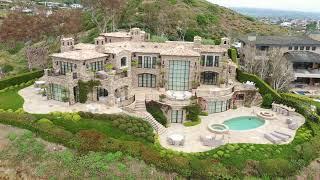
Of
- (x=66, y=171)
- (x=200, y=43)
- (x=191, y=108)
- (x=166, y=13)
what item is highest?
(x=166, y=13)

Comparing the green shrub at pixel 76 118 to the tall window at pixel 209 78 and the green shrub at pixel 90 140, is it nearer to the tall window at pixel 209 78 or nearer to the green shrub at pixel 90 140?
the green shrub at pixel 90 140

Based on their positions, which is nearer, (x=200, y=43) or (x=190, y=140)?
(x=190, y=140)

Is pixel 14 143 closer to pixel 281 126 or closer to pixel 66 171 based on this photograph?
pixel 66 171

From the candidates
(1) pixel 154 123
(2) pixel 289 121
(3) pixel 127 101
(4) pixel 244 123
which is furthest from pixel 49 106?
(2) pixel 289 121

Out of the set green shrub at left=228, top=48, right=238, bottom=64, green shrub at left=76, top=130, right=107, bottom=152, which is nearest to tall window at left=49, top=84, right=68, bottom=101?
green shrub at left=76, top=130, right=107, bottom=152

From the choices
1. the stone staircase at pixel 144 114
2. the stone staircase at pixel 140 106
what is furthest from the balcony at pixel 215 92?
the stone staircase at pixel 144 114

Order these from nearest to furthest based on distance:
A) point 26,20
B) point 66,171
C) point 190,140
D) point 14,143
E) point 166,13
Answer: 1. point 66,171
2. point 14,143
3. point 190,140
4. point 26,20
5. point 166,13

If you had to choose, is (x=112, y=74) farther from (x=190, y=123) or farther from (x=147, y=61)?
(x=190, y=123)

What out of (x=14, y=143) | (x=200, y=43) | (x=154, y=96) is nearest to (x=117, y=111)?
(x=154, y=96)
